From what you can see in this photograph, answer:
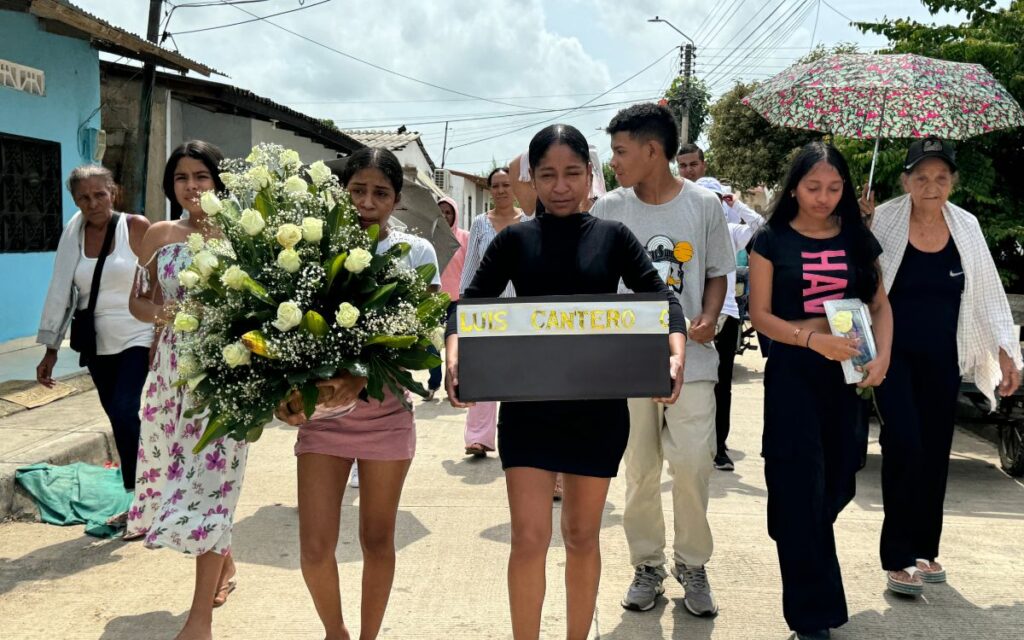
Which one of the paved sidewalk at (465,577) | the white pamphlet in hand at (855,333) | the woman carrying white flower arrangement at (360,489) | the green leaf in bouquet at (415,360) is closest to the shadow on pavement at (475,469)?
the paved sidewalk at (465,577)

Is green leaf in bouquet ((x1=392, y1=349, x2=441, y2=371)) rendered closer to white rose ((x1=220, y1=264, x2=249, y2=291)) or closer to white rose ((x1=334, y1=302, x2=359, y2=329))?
white rose ((x1=334, y1=302, x2=359, y2=329))

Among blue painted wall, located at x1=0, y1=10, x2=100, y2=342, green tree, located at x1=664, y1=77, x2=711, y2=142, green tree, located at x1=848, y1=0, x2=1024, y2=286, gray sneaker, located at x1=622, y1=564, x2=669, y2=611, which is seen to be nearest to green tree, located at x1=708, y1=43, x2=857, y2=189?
green tree, located at x1=664, y1=77, x2=711, y2=142

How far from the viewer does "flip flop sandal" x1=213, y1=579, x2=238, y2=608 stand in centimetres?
407

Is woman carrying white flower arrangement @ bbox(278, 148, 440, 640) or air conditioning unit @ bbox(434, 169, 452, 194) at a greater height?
air conditioning unit @ bbox(434, 169, 452, 194)

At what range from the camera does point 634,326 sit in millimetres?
2939

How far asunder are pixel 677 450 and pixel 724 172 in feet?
90.8

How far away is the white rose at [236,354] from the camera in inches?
110

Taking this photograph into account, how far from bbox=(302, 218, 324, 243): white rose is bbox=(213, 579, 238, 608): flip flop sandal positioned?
190cm

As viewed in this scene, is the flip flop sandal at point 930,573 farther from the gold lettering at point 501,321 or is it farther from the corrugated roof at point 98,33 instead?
the corrugated roof at point 98,33

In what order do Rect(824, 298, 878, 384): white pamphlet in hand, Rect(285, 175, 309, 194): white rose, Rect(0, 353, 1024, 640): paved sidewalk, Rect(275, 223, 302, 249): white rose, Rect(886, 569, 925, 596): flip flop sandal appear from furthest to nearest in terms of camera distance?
Rect(886, 569, 925, 596): flip flop sandal
Rect(0, 353, 1024, 640): paved sidewalk
Rect(824, 298, 878, 384): white pamphlet in hand
Rect(285, 175, 309, 194): white rose
Rect(275, 223, 302, 249): white rose

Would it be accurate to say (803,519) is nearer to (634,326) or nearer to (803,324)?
(803,324)

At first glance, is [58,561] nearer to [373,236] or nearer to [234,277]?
[234,277]

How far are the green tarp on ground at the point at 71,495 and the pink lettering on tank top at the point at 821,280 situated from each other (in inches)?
153

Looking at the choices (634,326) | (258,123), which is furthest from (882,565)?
(258,123)
